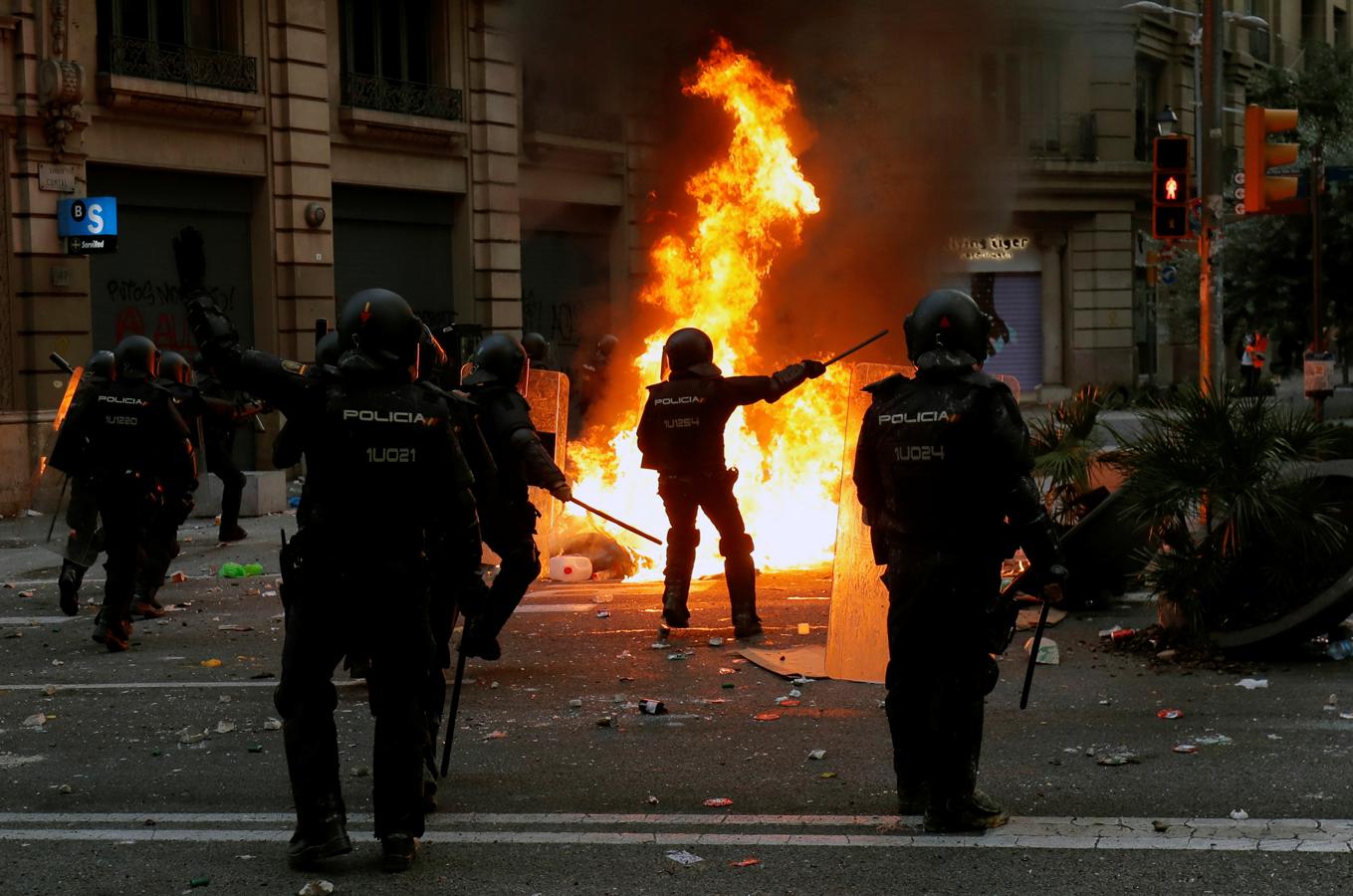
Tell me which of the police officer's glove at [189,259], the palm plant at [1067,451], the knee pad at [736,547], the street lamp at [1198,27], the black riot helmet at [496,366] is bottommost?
the knee pad at [736,547]

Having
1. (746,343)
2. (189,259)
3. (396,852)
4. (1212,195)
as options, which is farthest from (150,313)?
(396,852)

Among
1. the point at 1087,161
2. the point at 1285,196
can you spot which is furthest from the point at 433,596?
the point at 1087,161

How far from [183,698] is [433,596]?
2025 millimetres

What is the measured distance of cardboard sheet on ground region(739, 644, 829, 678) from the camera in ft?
24.9

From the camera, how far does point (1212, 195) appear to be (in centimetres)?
1423

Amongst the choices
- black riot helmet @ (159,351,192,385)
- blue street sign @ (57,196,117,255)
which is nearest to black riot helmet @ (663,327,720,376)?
black riot helmet @ (159,351,192,385)

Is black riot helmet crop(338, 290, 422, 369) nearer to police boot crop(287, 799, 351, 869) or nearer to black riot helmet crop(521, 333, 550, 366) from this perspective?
police boot crop(287, 799, 351, 869)

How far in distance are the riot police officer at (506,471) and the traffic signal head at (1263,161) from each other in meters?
7.31

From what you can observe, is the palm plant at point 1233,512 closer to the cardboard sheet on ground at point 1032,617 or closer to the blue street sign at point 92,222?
the cardboard sheet on ground at point 1032,617

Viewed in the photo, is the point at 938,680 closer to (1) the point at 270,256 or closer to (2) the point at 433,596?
(2) the point at 433,596

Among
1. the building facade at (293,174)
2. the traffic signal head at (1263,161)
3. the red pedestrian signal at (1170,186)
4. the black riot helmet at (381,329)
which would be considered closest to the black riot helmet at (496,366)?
the black riot helmet at (381,329)

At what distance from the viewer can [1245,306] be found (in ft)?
88.4

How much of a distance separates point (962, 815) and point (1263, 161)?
29.4 feet

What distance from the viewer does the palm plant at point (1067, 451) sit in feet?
29.9
